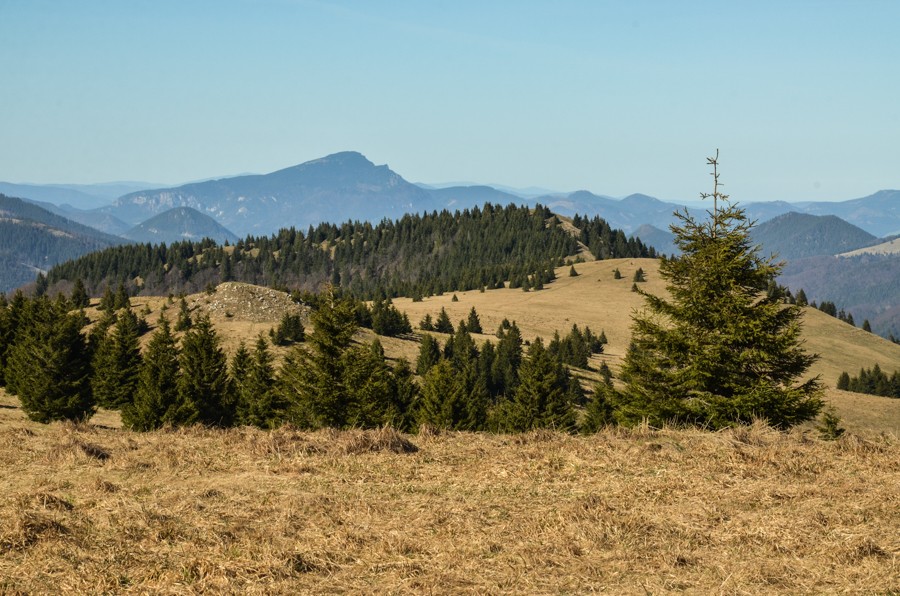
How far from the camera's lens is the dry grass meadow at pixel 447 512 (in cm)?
862

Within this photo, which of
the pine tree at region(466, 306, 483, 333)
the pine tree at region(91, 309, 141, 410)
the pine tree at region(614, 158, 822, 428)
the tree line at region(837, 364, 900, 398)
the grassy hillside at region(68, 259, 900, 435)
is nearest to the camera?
the pine tree at region(614, 158, 822, 428)

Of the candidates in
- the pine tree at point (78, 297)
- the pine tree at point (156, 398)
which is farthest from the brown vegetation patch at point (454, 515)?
the pine tree at point (78, 297)

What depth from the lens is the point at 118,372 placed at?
49.6 metres

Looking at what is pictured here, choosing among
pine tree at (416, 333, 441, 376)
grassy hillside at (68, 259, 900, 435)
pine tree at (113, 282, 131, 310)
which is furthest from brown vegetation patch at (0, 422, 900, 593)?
pine tree at (113, 282, 131, 310)

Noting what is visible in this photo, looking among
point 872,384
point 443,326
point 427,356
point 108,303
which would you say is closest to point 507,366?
point 427,356

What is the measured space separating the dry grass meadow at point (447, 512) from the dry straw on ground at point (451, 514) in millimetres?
40

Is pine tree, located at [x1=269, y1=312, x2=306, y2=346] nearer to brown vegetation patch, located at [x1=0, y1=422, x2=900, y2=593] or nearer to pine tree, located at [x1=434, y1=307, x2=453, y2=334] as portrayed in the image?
pine tree, located at [x1=434, y1=307, x2=453, y2=334]

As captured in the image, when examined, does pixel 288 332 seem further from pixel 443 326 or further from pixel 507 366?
pixel 443 326

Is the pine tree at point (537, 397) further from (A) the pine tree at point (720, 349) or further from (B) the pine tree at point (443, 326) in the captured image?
(B) the pine tree at point (443, 326)

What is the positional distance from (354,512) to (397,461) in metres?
3.24

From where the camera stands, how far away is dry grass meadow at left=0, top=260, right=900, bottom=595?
862cm

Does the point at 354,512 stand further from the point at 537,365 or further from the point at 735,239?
the point at 537,365

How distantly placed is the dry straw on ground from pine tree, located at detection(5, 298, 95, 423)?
29.3 metres

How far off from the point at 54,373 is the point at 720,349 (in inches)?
1476
